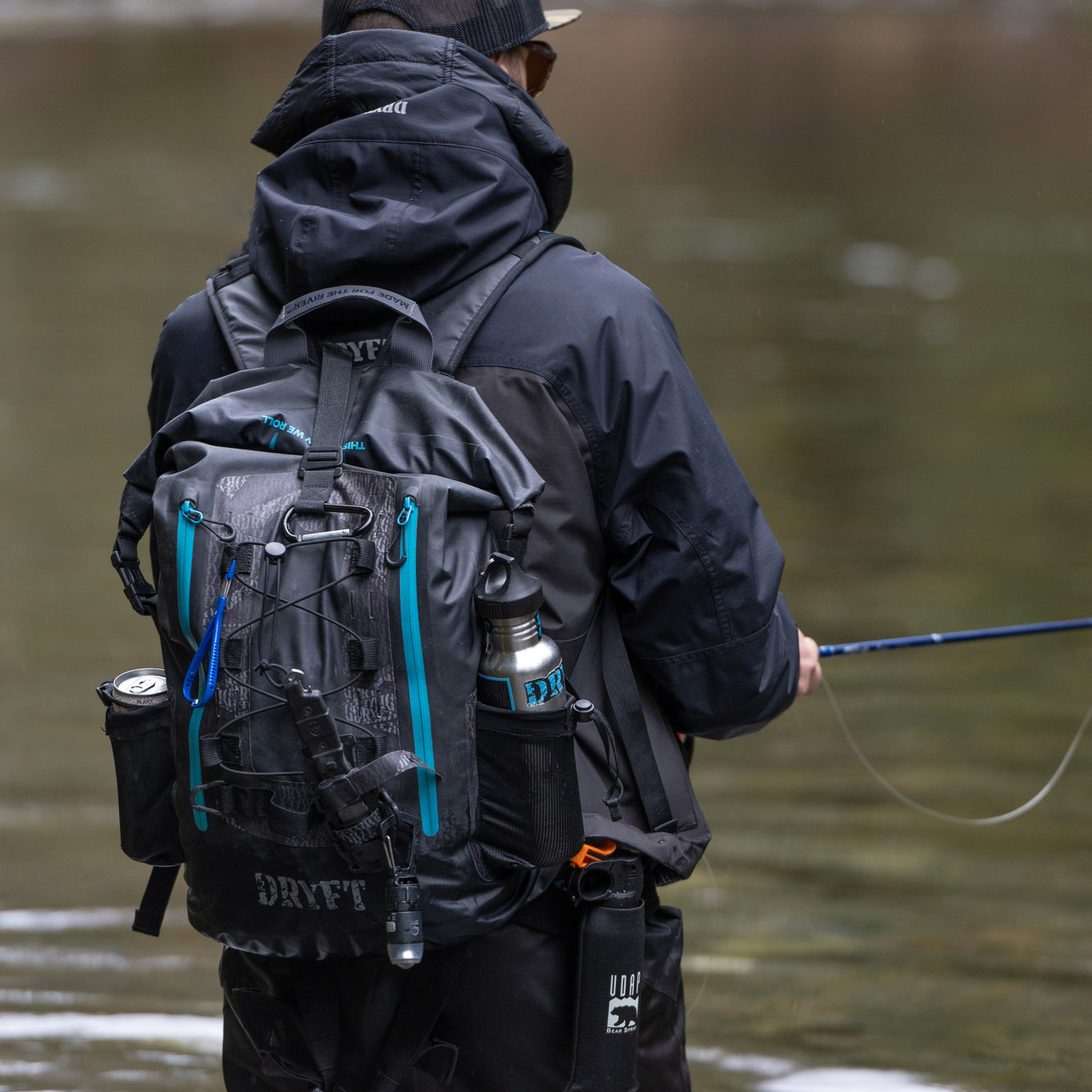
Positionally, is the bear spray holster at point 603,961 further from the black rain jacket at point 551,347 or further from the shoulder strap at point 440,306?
the shoulder strap at point 440,306

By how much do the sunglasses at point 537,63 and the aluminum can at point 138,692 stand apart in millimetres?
1009

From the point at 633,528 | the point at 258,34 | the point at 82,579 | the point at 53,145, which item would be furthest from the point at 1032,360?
the point at 258,34

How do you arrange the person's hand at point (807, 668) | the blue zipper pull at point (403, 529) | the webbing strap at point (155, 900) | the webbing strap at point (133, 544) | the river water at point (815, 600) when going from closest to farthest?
the blue zipper pull at point (403, 529) → the webbing strap at point (133, 544) → the webbing strap at point (155, 900) → the person's hand at point (807, 668) → the river water at point (815, 600)

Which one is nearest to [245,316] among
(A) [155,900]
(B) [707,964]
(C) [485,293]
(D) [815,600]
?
(C) [485,293]

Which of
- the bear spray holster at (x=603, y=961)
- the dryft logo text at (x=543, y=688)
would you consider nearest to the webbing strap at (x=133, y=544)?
the dryft logo text at (x=543, y=688)

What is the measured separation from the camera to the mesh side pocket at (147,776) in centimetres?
219

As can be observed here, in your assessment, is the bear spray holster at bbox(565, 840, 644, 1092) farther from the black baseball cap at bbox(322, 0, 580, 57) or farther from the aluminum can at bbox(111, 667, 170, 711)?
the black baseball cap at bbox(322, 0, 580, 57)

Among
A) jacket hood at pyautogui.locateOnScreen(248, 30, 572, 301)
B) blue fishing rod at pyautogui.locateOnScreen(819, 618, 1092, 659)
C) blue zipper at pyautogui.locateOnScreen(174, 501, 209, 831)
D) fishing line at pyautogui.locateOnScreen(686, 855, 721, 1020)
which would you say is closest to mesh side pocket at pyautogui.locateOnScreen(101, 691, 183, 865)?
blue zipper at pyautogui.locateOnScreen(174, 501, 209, 831)

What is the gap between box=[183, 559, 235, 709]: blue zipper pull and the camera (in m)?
1.91

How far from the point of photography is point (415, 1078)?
6.97 ft

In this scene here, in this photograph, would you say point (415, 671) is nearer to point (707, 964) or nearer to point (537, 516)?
point (537, 516)

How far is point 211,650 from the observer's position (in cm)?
191

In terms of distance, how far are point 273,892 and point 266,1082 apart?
1.46 feet

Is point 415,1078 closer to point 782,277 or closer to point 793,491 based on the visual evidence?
point 793,491
